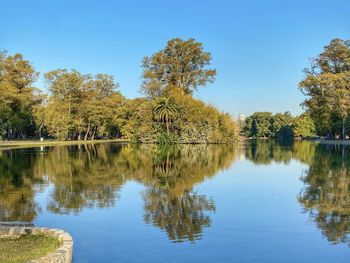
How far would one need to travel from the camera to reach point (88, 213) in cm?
1285

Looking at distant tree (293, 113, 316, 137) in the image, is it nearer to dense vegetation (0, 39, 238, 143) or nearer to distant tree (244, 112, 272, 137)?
distant tree (244, 112, 272, 137)

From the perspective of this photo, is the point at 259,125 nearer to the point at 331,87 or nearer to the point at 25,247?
the point at 331,87

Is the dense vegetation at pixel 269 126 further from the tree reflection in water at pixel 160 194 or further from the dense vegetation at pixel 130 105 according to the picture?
the tree reflection in water at pixel 160 194

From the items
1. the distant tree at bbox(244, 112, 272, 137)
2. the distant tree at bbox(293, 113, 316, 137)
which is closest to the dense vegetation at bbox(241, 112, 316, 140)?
the distant tree at bbox(244, 112, 272, 137)

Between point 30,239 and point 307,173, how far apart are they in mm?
18252

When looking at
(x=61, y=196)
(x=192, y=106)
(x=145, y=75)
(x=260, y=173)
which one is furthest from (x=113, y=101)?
(x=61, y=196)

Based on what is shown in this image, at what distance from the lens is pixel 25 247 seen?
8141 millimetres

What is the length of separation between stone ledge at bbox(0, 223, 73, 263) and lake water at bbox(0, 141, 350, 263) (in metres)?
0.52

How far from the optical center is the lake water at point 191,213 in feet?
29.7

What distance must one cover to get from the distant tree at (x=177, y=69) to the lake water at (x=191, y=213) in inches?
2015

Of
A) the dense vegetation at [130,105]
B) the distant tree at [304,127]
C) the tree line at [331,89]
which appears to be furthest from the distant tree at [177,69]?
the distant tree at [304,127]

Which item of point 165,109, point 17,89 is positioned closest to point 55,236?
point 165,109

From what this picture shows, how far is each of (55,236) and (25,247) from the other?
→ 2.59 feet

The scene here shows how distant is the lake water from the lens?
9047 mm
